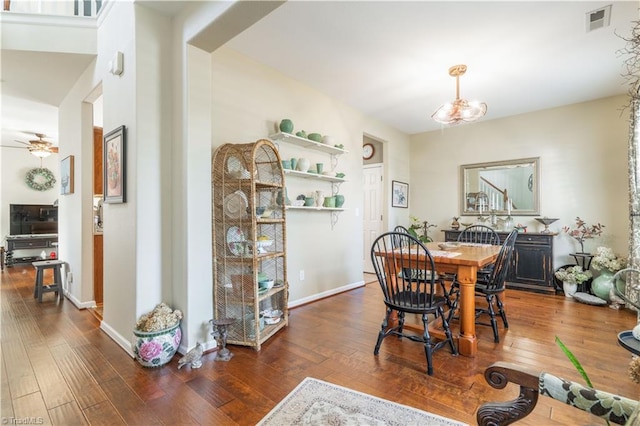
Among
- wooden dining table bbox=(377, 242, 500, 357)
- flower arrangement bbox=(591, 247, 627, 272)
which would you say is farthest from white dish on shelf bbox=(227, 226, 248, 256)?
flower arrangement bbox=(591, 247, 627, 272)

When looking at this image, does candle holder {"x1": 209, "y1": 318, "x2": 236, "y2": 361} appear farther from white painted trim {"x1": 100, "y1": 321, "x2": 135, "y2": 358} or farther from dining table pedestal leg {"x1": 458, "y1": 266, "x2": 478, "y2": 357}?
dining table pedestal leg {"x1": 458, "y1": 266, "x2": 478, "y2": 357}

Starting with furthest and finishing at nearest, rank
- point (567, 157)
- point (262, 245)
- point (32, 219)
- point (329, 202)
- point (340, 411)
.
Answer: point (32, 219), point (567, 157), point (329, 202), point (262, 245), point (340, 411)

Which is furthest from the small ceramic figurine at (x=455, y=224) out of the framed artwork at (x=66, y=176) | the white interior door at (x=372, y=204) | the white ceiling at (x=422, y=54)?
the framed artwork at (x=66, y=176)

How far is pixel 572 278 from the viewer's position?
3.80 metres

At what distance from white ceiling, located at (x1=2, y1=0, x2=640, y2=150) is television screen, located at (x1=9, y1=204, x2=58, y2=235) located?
3108 millimetres

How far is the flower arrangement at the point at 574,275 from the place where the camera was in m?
3.76

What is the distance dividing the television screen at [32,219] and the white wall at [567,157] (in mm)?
8461

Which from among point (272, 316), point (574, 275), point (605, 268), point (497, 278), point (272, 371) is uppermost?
point (497, 278)

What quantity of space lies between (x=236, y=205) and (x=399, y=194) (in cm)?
370

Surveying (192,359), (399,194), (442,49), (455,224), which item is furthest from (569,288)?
(192,359)

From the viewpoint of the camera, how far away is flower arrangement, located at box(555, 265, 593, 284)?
12.3ft

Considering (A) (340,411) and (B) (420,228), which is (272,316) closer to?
(A) (340,411)

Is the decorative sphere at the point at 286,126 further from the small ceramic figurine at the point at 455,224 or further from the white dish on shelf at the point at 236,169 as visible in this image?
the small ceramic figurine at the point at 455,224

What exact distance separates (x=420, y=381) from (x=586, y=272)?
11.4 feet
